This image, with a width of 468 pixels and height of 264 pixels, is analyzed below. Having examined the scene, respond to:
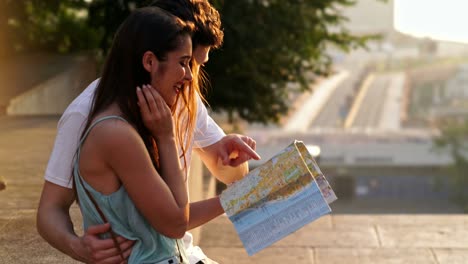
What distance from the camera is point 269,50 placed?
13.4 meters

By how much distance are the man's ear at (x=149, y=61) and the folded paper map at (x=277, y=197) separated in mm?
314

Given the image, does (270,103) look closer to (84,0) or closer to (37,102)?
(84,0)

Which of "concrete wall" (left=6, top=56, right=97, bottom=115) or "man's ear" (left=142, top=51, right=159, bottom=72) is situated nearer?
"man's ear" (left=142, top=51, right=159, bottom=72)

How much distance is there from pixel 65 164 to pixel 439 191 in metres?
74.5

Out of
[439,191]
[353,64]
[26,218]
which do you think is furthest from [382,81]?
[26,218]

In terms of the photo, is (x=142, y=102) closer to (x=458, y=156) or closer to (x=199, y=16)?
(x=199, y=16)

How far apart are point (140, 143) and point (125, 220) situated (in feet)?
0.61

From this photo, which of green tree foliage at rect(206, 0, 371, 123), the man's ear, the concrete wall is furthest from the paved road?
green tree foliage at rect(206, 0, 371, 123)

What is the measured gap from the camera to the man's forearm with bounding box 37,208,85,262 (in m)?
2.17

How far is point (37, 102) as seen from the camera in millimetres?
11266

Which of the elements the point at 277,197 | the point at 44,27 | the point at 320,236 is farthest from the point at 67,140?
the point at 44,27

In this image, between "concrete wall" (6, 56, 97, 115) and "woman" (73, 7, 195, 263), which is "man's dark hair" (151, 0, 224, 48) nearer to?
"woman" (73, 7, 195, 263)

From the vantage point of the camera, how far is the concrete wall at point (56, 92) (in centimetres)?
1063

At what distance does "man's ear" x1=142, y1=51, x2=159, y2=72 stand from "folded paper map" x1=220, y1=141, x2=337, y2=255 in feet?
1.03
